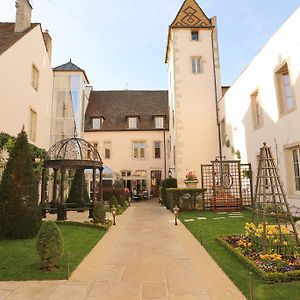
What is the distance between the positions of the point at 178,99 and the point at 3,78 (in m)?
12.3

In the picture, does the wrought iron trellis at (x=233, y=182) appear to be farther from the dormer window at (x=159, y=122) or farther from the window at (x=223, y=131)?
the dormer window at (x=159, y=122)

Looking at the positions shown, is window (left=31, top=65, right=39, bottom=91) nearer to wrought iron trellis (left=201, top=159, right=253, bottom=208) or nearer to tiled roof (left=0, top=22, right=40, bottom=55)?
tiled roof (left=0, top=22, right=40, bottom=55)

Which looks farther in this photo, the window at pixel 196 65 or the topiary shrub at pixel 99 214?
the window at pixel 196 65

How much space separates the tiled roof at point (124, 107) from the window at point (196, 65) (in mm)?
8762

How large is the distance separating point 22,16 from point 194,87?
12561 millimetres

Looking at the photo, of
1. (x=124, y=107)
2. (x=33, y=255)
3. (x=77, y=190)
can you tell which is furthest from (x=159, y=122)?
(x=33, y=255)

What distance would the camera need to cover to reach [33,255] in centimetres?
670

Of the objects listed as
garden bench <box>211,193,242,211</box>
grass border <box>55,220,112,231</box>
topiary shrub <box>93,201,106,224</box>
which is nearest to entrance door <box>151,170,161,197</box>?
garden bench <box>211,193,242,211</box>

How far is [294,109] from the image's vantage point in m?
11.4

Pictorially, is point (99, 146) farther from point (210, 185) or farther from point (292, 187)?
point (292, 187)

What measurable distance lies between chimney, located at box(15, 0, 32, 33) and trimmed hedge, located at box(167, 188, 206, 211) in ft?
43.5

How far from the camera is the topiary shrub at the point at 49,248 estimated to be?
5535 mm

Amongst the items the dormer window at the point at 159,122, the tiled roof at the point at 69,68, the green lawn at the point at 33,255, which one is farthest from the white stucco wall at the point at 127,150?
the green lawn at the point at 33,255

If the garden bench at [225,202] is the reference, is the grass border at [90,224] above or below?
below
